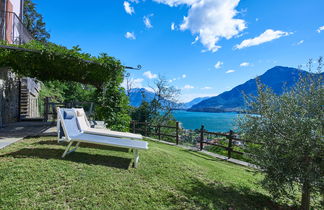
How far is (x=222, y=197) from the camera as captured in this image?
2.60 meters

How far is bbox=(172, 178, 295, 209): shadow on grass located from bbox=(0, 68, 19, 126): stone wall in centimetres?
878

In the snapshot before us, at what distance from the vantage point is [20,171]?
2.53 meters

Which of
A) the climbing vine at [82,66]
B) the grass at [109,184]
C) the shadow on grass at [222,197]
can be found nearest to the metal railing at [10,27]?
the climbing vine at [82,66]

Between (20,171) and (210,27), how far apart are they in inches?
443

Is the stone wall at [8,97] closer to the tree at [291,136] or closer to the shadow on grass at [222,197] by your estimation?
the shadow on grass at [222,197]

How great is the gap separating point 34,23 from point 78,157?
93.7ft

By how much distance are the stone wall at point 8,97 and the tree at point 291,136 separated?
9.85 metres

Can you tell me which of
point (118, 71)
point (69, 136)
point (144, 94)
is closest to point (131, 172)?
point (69, 136)

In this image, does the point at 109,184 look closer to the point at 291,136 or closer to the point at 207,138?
the point at 291,136

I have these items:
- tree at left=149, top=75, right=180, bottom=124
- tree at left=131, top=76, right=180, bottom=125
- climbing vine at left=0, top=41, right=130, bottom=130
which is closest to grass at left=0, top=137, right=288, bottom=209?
climbing vine at left=0, top=41, right=130, bottom=130

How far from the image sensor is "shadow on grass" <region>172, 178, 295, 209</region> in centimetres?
238

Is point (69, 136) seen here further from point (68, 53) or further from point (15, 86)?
point (15, 86)

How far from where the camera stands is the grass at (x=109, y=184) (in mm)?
2061

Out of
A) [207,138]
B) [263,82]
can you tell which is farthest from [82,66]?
[207,138]
